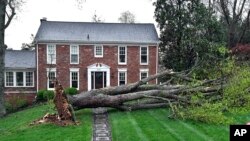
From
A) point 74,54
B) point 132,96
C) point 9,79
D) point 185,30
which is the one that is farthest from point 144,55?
point 132,96

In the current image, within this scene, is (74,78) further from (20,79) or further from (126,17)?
(126,17)

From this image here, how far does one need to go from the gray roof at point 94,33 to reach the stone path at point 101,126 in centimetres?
1564

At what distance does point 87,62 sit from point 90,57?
51 cm

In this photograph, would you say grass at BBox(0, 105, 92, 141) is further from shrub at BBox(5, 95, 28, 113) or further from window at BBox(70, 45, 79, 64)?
window at BBox(70, 45, 79, 64)

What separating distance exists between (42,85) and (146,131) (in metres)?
21.1

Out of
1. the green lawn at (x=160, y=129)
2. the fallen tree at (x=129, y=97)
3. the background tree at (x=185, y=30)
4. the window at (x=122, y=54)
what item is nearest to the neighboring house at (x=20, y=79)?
the window at (x=122, y=54)

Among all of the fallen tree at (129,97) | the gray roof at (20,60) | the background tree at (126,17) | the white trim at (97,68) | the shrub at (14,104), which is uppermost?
the background tree at (126,17)

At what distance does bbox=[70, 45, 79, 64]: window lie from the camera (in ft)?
109

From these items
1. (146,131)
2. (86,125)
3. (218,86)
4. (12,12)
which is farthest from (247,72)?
(12,12)

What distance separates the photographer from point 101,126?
14484mm

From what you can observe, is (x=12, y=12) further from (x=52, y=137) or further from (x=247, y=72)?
(x=247, y=72)

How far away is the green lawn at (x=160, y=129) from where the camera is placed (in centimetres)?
1208

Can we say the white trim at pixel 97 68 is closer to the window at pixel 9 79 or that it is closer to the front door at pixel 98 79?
the front door at pixel 98 79

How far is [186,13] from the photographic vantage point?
33.1 meters
